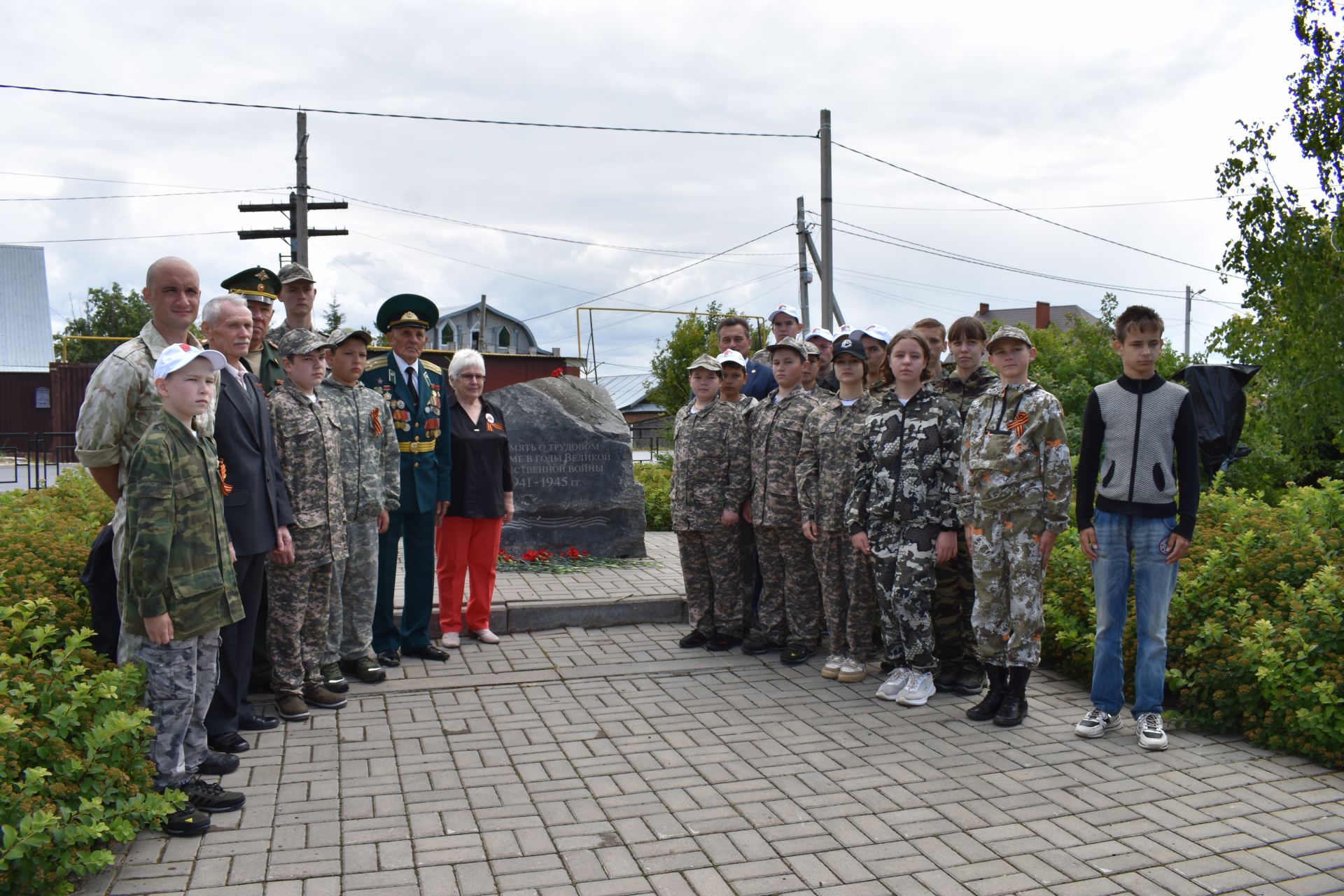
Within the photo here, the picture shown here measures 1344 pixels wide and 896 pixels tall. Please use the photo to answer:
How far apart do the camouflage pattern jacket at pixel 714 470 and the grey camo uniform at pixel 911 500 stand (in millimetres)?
1064

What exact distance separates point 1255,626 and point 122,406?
5226 mm

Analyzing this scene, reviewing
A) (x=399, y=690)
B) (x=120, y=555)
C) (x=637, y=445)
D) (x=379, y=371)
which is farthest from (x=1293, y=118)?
(x=637, y=445)

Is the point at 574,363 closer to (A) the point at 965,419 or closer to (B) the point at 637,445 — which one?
(B) the point at 637,445

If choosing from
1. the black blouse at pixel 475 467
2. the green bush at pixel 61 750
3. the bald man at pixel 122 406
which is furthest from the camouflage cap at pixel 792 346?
the green bush at pixel 61 750

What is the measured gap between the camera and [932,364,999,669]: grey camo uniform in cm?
562

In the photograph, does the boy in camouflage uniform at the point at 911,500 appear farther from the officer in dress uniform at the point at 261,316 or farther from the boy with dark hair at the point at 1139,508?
the officer in dress uniform at the point at 261,316

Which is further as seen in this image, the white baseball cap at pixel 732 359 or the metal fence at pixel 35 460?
the metal fence at pixel 35 460

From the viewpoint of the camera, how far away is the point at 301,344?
521cm

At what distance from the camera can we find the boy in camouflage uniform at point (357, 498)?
217 inches

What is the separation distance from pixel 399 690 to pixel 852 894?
3221 mm

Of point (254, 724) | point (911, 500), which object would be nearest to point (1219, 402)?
point (911, 500)

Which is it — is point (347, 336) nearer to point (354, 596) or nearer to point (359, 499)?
point (359, 499)

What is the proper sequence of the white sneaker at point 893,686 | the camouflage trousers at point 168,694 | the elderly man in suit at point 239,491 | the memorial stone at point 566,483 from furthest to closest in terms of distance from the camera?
the memorial stone at point 566,483, the white sneaker at point 893,686, the elderly man in suit at point 239,491, the camouflage trousers at point 168,694

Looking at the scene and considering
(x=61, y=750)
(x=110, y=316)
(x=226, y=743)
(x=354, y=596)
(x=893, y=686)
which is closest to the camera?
(x=61, y=750)
